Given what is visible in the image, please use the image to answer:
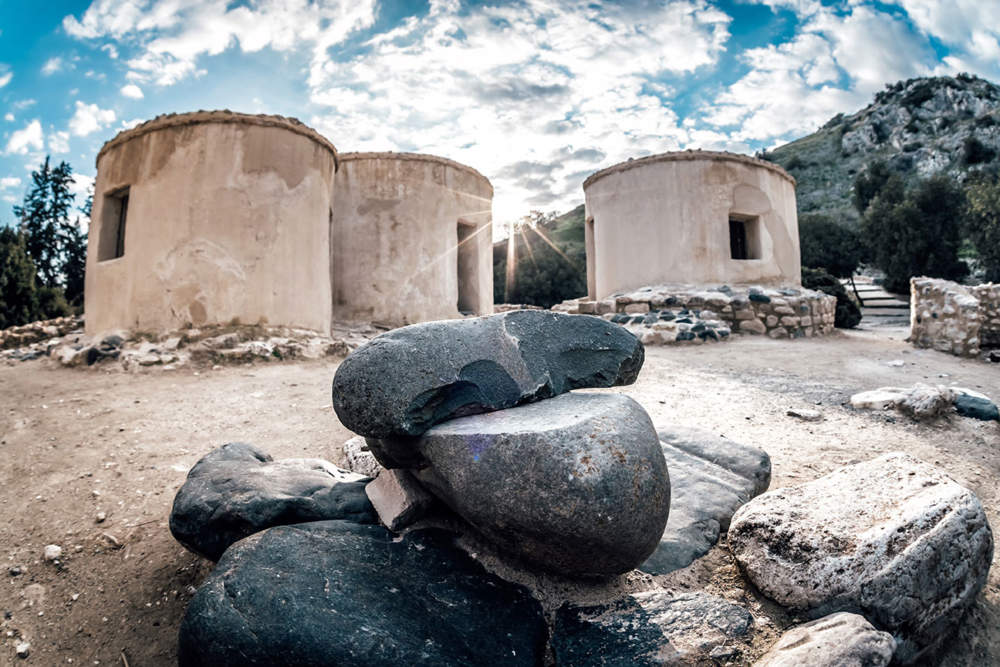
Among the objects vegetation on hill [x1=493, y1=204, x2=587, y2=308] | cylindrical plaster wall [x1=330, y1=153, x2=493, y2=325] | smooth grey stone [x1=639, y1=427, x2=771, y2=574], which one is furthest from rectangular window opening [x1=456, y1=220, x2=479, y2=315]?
vegetation on hill [x1=493, y1=204, x2=587, y2=308]

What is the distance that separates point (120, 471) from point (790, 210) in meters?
10.8

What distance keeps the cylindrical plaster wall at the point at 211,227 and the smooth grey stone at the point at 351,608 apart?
5.25 m

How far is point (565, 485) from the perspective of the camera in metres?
1.57

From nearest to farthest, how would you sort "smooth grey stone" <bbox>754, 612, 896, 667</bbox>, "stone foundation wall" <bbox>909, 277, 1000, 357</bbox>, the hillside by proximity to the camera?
"smooth grey stone" <bbox>754, 612, 896, 667</bbox>
"stone foundation wall" <bbox>909, 277, 1000, 357</bbox>
the hillside

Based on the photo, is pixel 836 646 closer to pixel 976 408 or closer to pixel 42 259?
pixel 976 408

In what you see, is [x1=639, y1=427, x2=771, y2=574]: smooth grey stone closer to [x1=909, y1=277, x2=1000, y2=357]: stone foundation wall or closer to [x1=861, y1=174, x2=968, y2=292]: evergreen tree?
[x1=909, y1=277, x2=1000, y2=357]: stone foundation wall

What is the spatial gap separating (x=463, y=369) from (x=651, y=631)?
1.06m

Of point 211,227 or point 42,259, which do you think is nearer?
point 211,227

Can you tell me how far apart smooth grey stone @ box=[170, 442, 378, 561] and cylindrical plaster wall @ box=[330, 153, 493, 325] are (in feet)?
21.6

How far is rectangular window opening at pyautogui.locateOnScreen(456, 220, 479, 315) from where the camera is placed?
33.7 feet

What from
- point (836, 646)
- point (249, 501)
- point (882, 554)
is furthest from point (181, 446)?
point (882, 554)

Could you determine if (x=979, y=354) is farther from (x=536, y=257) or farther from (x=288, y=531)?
(x=536, y=257)

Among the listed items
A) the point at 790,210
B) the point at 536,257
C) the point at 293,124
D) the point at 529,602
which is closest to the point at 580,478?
the point at 529,602

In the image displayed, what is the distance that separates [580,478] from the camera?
5.12 feet
